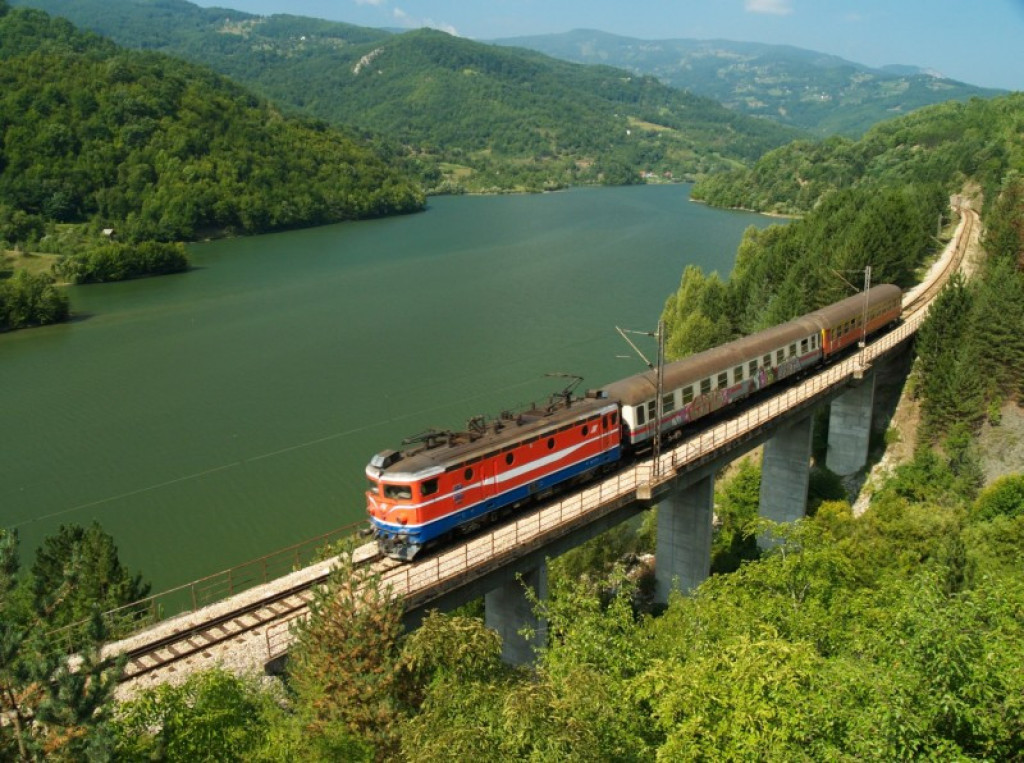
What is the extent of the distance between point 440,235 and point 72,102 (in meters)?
69.0

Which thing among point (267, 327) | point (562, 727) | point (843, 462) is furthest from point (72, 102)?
point (562, 727)

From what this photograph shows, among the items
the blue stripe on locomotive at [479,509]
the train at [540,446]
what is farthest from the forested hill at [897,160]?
the blue stripe on locomotive at [479,509]

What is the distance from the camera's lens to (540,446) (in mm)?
23438

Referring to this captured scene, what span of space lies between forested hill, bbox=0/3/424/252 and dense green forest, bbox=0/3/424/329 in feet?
0.72

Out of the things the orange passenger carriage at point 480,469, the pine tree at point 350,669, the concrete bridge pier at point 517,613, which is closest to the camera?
the pine tree at point 350,669

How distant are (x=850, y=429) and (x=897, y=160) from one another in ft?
345

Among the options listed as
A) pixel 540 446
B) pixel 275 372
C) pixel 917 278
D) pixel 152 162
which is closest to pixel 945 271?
pixel 917 278

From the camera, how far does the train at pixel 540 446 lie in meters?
20.6

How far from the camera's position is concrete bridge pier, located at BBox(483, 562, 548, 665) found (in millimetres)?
22875

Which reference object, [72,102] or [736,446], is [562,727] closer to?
[736,446]

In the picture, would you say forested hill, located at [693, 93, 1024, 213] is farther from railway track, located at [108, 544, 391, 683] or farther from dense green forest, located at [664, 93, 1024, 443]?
railway track, located at [108, 544, 391, 683]

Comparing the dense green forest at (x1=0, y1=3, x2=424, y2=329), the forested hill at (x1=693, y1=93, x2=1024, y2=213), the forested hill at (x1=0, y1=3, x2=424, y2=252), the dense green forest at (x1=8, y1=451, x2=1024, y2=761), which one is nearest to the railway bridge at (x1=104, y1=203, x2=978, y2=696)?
the dense green forest at (x1=8, y1=451, x2=1024, y2=761)

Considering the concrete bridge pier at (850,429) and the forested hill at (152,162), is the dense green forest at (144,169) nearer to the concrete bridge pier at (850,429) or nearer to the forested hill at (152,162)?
the forested hill at (152,162)

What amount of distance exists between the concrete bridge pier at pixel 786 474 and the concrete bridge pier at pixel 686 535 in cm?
674
